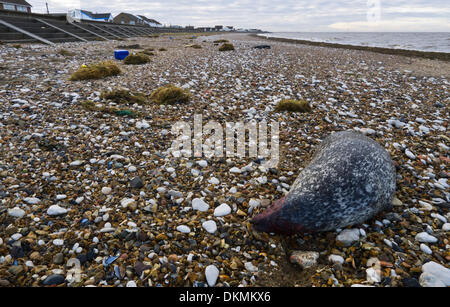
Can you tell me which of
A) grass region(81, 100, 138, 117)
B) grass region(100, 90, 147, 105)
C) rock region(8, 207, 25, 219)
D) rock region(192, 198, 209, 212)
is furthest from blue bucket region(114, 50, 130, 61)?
rock region(192, 198, 209, 212)

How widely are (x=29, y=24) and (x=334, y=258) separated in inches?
1188

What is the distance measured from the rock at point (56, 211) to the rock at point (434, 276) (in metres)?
4.34

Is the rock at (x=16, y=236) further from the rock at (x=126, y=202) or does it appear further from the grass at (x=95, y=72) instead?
the grass at (x=95, y=72)

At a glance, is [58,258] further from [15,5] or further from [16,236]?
[15,5]

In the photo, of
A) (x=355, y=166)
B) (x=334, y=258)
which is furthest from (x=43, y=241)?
(x=355, y=166)

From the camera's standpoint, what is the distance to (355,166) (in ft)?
11.4

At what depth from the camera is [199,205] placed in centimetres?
361

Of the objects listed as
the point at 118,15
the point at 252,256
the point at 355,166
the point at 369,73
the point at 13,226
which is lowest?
the point at 252,256

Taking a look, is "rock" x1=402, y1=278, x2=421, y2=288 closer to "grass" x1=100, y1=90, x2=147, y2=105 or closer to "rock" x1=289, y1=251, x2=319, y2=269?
"rock" x1=289, y1=251, x2=319, y2=269

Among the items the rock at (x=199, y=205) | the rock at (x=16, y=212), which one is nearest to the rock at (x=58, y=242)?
the rock at (x=16, y=212)

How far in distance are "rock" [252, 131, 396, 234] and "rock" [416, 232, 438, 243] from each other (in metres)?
0.52

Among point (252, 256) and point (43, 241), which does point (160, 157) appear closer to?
point (43, 241)

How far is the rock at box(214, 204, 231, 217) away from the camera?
3483 millimetres

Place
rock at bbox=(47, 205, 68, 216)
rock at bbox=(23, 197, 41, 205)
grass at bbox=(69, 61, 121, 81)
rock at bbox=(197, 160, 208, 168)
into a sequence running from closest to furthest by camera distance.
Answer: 1. rock at bbox=(47, 205, 68, 216)
2. rock at bbox=(23, 197, 41, 205)
3. rock at bbox=(197, 160, 208, 168)
4. grass at bbox=(69, 61, 121, 81)
